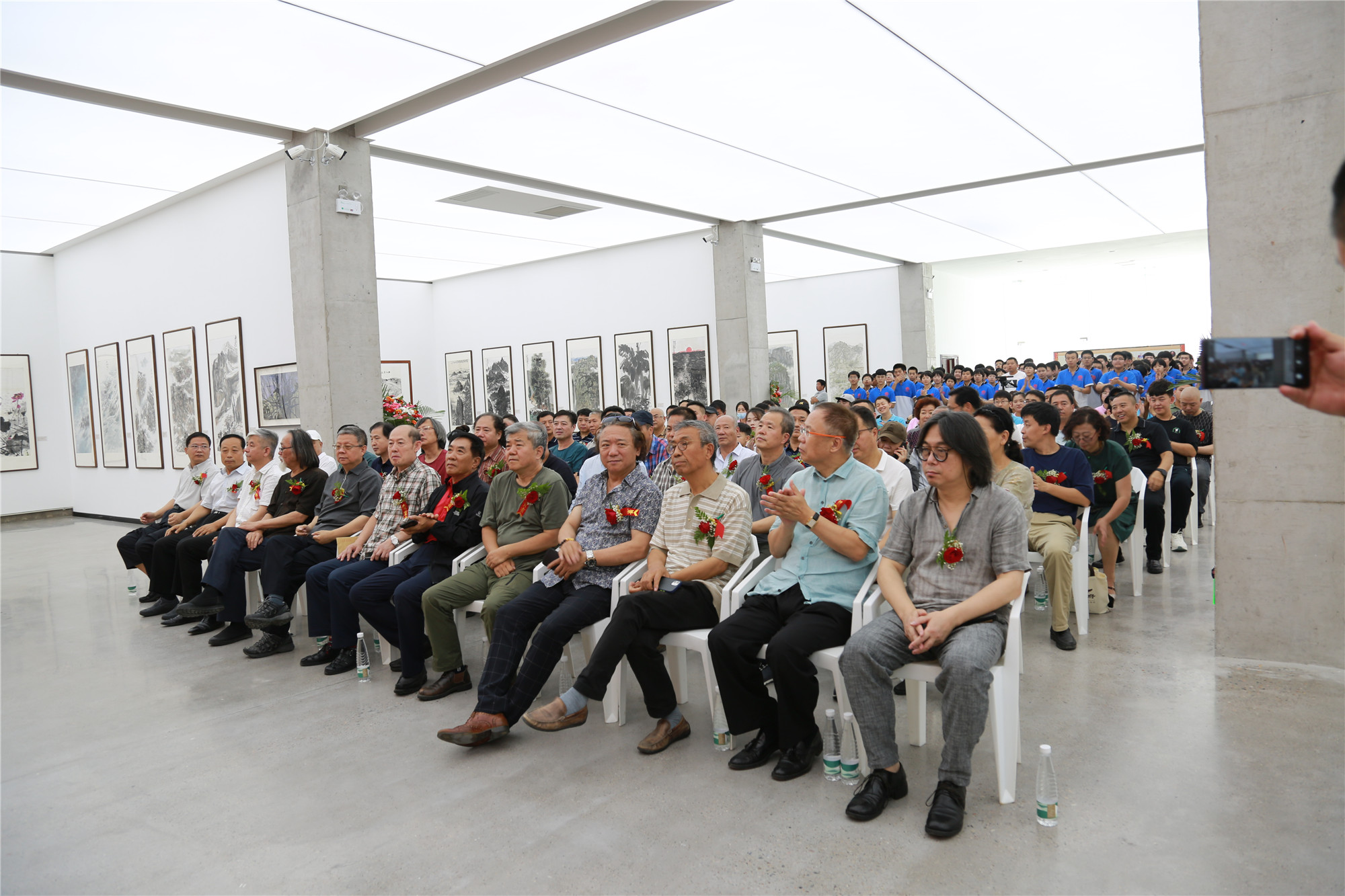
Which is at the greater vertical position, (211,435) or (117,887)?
(211,435)

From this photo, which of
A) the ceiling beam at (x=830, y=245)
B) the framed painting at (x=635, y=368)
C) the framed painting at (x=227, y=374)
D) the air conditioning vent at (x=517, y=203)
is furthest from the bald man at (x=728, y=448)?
the framed painting at (x=635, y=368)

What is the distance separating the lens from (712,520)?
3814 millimetres

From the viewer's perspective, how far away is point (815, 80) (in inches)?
272

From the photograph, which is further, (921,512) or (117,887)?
(921,512)

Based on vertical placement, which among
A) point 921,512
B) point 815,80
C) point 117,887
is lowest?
point 117,887

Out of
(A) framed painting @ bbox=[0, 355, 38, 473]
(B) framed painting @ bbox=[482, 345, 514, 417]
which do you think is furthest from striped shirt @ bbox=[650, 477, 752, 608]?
(A) framed painting @ bbox=[0, 355, 38, 473]

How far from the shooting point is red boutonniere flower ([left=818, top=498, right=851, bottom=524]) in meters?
3.54

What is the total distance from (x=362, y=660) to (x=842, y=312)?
13929 mm

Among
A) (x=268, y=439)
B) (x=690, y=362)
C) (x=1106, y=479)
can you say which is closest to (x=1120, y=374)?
(x=690, y=362)

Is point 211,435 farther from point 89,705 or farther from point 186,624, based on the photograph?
point 89,705

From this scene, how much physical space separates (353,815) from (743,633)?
162 cm

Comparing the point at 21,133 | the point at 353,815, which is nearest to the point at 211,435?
the point at 21,133

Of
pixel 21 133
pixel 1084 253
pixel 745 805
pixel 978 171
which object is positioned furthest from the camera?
pixel 1084 253

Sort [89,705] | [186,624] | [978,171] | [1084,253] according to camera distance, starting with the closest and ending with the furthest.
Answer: [89,705], [186,624], [978,171], [1084,253]
